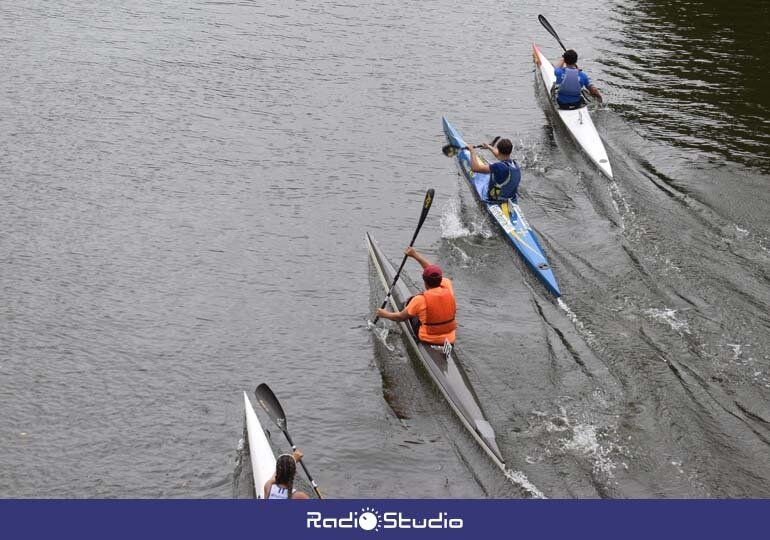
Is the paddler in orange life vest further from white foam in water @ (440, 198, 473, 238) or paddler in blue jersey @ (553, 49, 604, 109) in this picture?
paddler in blue jersey @ (553, 49, 604, 109)

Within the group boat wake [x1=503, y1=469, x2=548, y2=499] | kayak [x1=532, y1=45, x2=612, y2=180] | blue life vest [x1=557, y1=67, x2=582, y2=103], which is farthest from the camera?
blue life vest [x1=557, y1=67, x2=582, y2=103]

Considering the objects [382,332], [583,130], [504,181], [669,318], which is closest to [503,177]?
[504,181]

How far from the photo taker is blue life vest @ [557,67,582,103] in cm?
1998

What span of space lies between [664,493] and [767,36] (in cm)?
2024

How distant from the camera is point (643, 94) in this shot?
22328 millimetres

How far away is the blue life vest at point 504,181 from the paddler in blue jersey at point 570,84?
16.1 ft

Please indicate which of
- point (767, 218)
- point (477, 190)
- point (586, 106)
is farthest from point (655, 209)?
point (586, 106)

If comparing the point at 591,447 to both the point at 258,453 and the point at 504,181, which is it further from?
the point at 504,181

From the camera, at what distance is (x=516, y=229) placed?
1541cm

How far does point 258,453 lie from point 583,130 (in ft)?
37.7

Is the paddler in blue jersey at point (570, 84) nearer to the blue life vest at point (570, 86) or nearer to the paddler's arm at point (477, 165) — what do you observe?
the blue life vest at point (570, 86)

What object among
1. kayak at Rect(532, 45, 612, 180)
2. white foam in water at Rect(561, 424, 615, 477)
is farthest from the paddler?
kayak at Rect(532, 45, 612, 180)

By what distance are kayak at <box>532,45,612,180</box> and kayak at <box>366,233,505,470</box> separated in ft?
20.6

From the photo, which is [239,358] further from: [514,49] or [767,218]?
[514,49]
